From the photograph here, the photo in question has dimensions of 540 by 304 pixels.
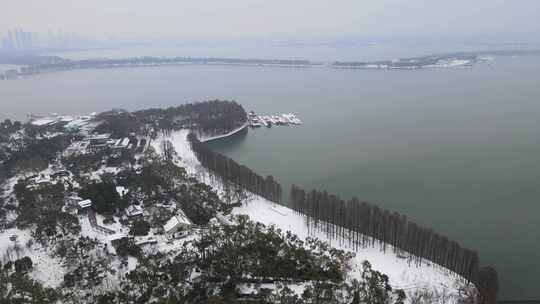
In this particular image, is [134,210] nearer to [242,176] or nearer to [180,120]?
[242,176]

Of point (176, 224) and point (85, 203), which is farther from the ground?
point (85, 203)

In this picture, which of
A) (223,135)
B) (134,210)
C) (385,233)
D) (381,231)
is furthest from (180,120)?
(385,233)

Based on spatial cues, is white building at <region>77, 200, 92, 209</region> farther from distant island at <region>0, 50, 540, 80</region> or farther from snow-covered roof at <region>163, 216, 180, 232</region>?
distant island at <region>0, 50, 540, 80</region>

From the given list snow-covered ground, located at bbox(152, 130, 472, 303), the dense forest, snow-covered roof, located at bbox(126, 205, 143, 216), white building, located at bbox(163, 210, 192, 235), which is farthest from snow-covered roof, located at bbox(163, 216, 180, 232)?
the dense forest

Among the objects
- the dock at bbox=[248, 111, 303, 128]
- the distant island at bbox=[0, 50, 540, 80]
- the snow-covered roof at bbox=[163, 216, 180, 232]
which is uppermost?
the distant island at bbox=[0, 50, 540, 80]

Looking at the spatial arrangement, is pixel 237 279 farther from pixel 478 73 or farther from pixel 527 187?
pixel 478 73

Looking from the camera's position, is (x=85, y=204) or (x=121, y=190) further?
(x=121, y=190)

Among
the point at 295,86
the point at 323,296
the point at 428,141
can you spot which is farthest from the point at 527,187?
the point at 295,86
